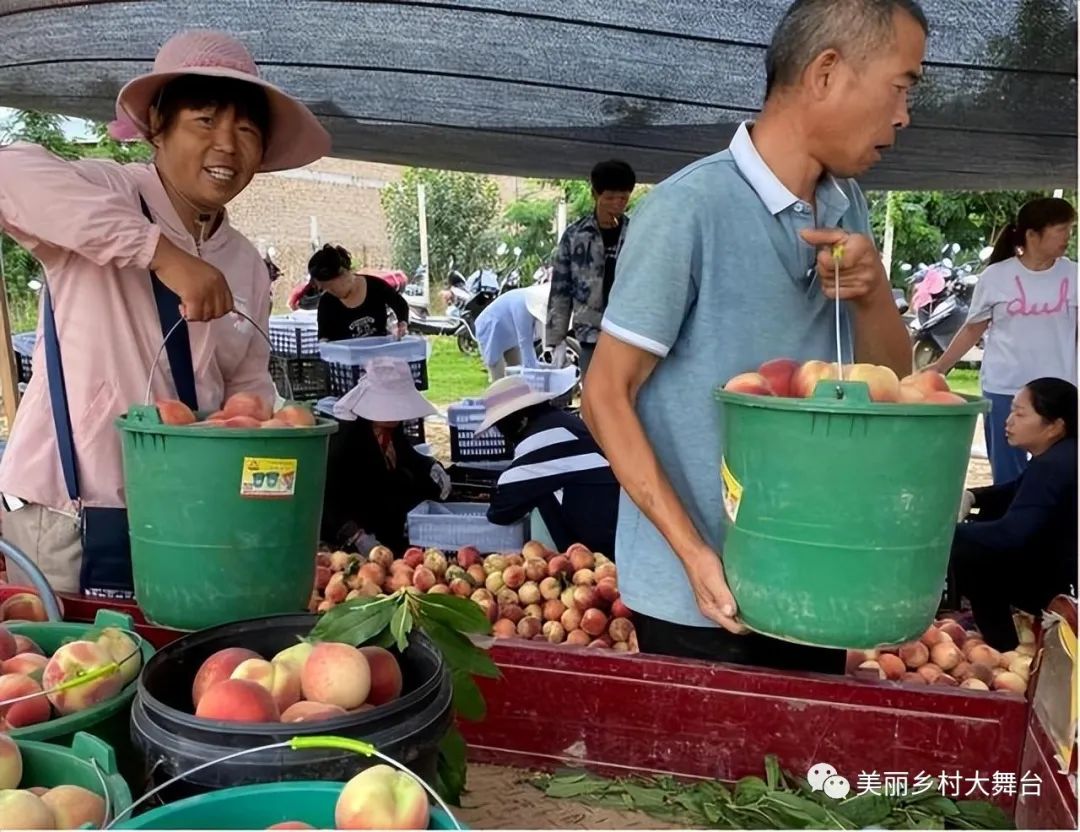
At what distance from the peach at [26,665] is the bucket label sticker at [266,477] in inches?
15.3

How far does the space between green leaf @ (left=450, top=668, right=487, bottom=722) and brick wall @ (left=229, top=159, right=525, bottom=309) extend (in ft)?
57.3

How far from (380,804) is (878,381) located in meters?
0.84

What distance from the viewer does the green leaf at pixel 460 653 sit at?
1.65 metres

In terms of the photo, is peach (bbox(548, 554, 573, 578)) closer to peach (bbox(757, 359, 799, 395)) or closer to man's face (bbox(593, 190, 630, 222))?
peach (bbox(757, 359, 799, 395))

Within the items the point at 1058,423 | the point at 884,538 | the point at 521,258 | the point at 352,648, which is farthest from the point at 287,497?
the point at 521,258

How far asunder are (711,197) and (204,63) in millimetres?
1057

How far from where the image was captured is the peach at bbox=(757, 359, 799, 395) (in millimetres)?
1389

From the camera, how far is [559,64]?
12.4ft

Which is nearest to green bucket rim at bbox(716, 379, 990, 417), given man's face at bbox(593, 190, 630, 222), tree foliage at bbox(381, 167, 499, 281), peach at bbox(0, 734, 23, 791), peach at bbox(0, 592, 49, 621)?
peach at bbox(0, 734, 23, 791)

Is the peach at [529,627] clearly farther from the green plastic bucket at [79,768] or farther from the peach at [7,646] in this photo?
the green plastic bucket at [79,768]

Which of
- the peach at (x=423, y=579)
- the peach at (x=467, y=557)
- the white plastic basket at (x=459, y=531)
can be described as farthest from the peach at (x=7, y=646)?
the white plastic basket at (x=459, y=531)

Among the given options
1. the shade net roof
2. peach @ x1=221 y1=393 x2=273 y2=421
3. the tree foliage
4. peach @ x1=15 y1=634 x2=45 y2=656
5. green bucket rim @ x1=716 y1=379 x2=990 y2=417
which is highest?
the tree foliage

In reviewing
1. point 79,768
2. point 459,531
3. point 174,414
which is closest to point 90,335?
point 174,414

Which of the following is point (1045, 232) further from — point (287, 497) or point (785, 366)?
point (287, 497)
